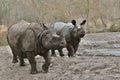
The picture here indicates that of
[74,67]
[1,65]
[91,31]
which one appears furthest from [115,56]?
[91,31]

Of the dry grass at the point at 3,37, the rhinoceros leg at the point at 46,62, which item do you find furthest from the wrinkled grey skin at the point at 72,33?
the dry grass at the point at 3,37

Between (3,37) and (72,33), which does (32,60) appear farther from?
(3,37)

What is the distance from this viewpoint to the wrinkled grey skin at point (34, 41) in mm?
10448

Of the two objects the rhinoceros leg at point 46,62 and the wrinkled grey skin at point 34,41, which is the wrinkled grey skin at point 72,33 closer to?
the wrinkled grey skin at point 34,41

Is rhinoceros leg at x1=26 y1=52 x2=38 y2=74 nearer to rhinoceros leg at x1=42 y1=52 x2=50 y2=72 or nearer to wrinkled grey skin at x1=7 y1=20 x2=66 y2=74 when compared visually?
wrinkled grey skin at x1=7 y1=20 x2=66 y2=74

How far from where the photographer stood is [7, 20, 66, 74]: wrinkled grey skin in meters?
10.4

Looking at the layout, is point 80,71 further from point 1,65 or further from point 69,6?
point 69,6

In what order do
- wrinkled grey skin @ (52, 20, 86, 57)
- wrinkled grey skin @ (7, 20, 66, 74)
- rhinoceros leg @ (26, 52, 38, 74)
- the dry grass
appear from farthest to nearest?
1. the dry grass
2. wrinkled grey skin @ (52, 20, 86, 57)
3. rhinoceros leg @ (26, 52, 38, 74)
4. wrinkled grey skin @ (7, 20, 66, 74)

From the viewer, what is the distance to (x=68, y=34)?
14.4 m

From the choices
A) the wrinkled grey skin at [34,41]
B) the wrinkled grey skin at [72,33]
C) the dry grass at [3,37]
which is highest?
the wrinkled grey skin at [34,41]

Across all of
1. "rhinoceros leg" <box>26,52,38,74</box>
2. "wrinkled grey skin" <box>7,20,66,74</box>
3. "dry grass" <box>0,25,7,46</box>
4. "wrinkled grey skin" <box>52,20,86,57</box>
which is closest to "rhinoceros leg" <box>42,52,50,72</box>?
"wrinkled grey skin" <box>7,20,66,74</box>

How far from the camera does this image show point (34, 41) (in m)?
11.0

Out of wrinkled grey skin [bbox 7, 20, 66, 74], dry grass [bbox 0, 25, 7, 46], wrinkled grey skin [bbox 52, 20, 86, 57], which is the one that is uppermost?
wrinkled grey skin [bbox 7, 20, 66, 74]

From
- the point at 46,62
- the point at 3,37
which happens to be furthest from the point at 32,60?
the point at 3,37
